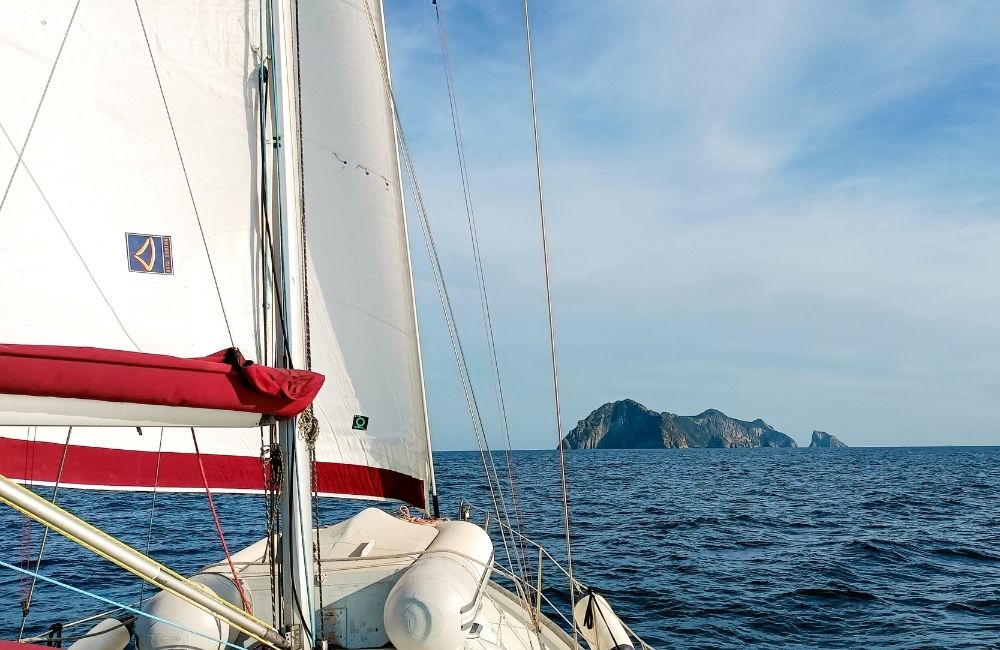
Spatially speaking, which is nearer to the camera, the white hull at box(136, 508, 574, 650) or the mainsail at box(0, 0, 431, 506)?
the white hull at box(136, 508, 574, 650)

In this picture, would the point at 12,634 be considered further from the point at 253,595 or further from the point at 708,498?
the point at 708,498

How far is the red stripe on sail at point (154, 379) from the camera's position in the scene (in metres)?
3.26

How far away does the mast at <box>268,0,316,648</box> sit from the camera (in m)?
4.85

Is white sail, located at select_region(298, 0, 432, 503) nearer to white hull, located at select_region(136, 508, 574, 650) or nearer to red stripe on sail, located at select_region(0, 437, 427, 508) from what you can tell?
red stripe on sail, located at select_region(0, 437, 427, 508)

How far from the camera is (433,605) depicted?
15.9 ft

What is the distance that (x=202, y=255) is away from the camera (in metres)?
6.02

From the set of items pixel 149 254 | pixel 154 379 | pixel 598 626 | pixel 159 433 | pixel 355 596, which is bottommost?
pixel 598 626

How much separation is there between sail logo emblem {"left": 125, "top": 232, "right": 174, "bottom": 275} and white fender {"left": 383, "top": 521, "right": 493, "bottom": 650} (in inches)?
116

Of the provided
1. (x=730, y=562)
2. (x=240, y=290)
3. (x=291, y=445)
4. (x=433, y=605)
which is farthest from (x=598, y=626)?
(x=730, y=562)

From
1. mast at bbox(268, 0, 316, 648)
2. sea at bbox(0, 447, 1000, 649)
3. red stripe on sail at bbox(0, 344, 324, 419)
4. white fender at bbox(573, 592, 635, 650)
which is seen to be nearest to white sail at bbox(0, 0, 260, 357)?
mast at bbox(268, 0, 316, 648)

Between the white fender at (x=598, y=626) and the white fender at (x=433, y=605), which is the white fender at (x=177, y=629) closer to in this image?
the white fender at (x=433, y=605)

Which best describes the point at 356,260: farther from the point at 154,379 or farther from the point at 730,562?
the point at 730,562

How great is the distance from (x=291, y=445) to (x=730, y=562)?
1544 cm

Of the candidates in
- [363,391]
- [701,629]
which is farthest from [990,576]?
[363,391]
